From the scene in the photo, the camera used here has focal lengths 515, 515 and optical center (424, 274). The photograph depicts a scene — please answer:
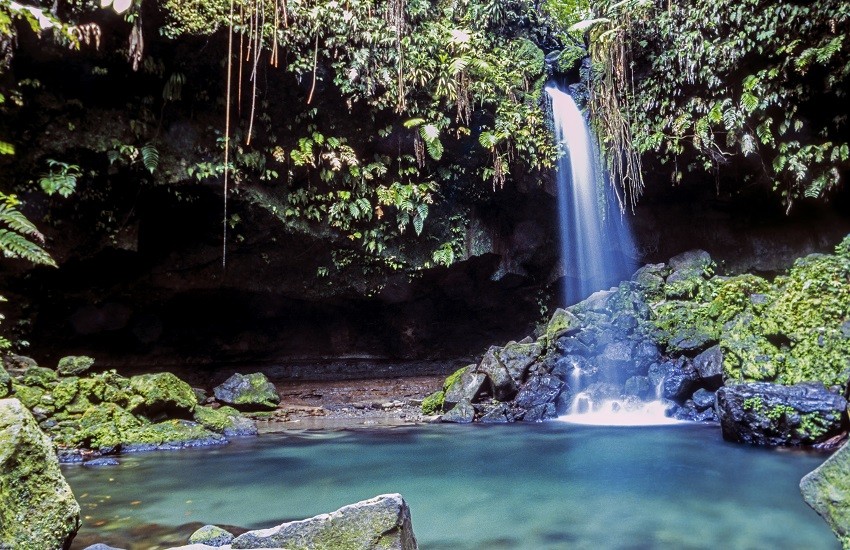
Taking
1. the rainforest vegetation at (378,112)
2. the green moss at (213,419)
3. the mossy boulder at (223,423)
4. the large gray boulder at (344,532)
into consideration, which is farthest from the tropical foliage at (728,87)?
the large gray boulder at (344,532)

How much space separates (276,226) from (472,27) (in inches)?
252

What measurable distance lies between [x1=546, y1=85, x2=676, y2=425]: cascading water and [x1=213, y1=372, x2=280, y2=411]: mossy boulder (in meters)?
5.91

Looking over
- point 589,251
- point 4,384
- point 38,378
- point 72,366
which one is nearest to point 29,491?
point 4,384

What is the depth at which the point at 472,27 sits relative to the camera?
11.9 meters

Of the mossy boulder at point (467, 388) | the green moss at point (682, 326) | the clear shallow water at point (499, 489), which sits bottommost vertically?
the clear shallow water at point (499, 489)

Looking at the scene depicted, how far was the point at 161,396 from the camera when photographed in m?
8.09

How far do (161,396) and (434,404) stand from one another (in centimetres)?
503

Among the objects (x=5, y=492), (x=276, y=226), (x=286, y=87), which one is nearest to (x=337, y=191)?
(x=276, y=226)

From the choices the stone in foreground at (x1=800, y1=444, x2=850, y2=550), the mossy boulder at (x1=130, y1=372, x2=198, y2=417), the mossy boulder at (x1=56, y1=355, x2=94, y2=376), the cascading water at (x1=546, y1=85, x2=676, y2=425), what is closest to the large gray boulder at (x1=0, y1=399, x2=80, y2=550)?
the stone in foreground at (x1=800, y1=444, x2=850, y2=550)

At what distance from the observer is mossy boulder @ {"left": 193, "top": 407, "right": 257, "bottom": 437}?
844cm

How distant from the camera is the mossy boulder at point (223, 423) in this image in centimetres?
844

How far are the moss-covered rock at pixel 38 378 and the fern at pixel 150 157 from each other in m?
3.67

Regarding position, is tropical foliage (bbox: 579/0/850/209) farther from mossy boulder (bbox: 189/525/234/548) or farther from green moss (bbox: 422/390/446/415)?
mossy boulder (bbox: 189/525/234/548)

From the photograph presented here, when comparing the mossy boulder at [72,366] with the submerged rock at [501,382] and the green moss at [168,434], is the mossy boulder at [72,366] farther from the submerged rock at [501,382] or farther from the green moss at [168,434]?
the submerged rock at [501,382]
